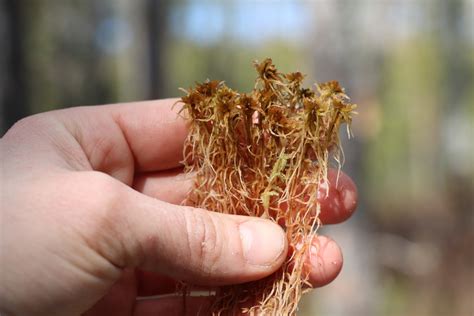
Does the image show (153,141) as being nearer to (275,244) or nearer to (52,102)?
(275,244)

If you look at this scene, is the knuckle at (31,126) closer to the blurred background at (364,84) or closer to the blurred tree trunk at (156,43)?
the blurred background at (364,84)

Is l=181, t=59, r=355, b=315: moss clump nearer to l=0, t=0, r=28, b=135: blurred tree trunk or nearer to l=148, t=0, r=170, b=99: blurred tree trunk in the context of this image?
l=0, t=0, r=28, b=135: blurred tree trunk

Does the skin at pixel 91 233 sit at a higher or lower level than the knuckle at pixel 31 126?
lower

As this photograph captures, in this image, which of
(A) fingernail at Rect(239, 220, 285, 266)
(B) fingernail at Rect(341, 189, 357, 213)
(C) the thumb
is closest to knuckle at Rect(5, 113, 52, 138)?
(C) the thumb

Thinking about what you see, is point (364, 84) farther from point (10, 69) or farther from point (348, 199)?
point (10, 69)

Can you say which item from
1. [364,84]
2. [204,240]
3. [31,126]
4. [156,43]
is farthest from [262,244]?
[156,43]

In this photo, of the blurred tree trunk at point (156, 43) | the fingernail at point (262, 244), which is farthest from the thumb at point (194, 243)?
the blurred tree trunk at point (156, 43)

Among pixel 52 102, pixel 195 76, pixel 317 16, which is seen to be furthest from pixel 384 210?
pixel 317 16
